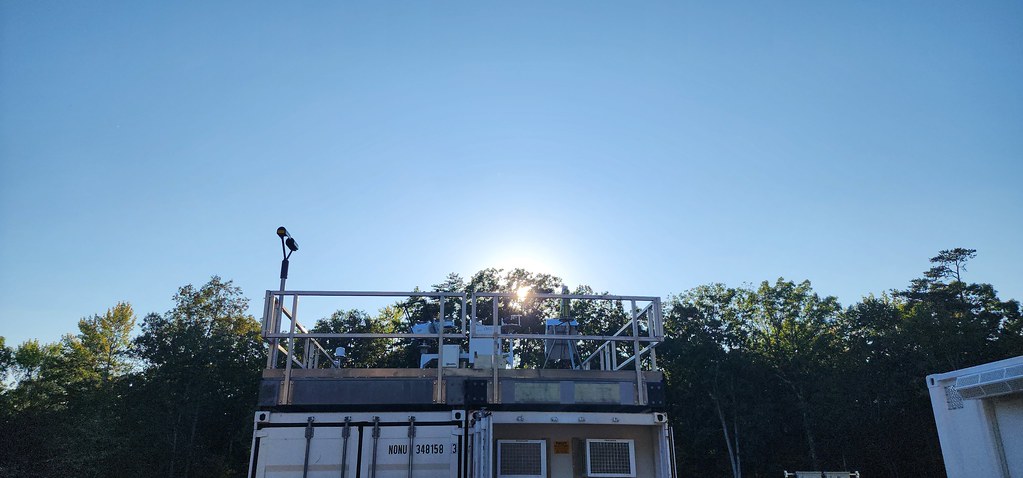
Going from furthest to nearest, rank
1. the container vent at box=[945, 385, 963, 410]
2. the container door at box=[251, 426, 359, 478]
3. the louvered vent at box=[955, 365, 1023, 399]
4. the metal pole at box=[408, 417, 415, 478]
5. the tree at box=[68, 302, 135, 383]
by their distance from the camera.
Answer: the tree at box=[68, 302, 135, 383] < the container vent at box=[945, 385, 963, 410] < the louvered vent at box=[955, 365, 1023, 399] < the metal pole at box=[408, 417, 415, 478] < the container door at box=[251, 426, 359, 478]

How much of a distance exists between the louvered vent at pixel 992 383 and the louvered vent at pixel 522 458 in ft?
36.6

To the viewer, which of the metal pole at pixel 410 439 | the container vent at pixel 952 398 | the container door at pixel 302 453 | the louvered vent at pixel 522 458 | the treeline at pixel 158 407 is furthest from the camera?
the treeline at pixel 158 407

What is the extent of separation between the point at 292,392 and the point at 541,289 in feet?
133

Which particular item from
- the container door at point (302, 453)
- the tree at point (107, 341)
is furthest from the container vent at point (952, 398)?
the tree at point (107, 341)

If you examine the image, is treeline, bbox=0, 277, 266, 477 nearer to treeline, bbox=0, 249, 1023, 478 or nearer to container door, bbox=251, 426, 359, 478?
treeline, bbox=0, 249, 1023, 478

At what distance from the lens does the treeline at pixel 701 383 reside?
38.1 meters

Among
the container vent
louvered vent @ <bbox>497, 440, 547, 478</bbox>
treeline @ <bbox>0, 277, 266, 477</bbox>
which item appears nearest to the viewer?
louvered vent @ <bbox>497, 440, 547, 478</bbox>

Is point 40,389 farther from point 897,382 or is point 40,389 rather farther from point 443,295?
point 897,382

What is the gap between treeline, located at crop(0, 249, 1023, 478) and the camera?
38125 millimetres

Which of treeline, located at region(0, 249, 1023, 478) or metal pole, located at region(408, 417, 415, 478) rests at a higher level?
treeline, located at region(0, 249, 1023, 478)

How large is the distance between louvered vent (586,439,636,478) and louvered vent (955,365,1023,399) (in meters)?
10.1

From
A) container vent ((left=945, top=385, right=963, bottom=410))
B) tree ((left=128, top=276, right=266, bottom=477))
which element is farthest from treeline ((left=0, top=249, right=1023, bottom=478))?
container vent ((left=945, top=385, right=963, bottom=410))

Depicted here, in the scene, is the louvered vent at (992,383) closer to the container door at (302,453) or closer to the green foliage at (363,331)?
the container door at (302,453)

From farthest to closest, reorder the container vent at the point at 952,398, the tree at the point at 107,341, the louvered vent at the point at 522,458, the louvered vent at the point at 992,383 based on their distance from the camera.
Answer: the tree at the point at 107,341 < the container vent at the point at 952,398 < the louvered vent at the point at 992,383 < the louvered vent at the point at 522,458
